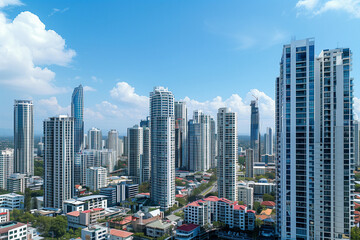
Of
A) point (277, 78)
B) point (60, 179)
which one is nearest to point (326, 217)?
point (277, 78)

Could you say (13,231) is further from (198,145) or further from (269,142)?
(269,142)

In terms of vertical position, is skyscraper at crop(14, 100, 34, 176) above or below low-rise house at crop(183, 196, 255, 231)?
above

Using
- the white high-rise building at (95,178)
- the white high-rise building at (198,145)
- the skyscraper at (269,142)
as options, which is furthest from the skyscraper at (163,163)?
the skyscraper at (269,142)

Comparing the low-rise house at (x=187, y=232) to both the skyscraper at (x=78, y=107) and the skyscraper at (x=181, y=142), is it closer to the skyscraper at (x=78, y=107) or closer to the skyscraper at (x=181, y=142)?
the skyscraper at (x=181, y=142)

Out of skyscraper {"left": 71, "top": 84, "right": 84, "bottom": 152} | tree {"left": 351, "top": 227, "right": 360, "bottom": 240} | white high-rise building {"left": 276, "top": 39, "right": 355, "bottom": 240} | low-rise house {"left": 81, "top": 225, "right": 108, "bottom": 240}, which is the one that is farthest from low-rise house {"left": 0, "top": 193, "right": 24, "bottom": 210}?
skyscraper {"left": 71, "top": 84, "right": 84, "bottom": 152}

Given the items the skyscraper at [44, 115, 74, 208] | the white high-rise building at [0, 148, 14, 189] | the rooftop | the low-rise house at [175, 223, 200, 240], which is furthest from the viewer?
the white high-rise building at [0, 148, 14, 189]

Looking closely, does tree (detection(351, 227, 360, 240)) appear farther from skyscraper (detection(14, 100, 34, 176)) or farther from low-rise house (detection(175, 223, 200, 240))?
skyscraper (detection(14, 100, 34, 176))
